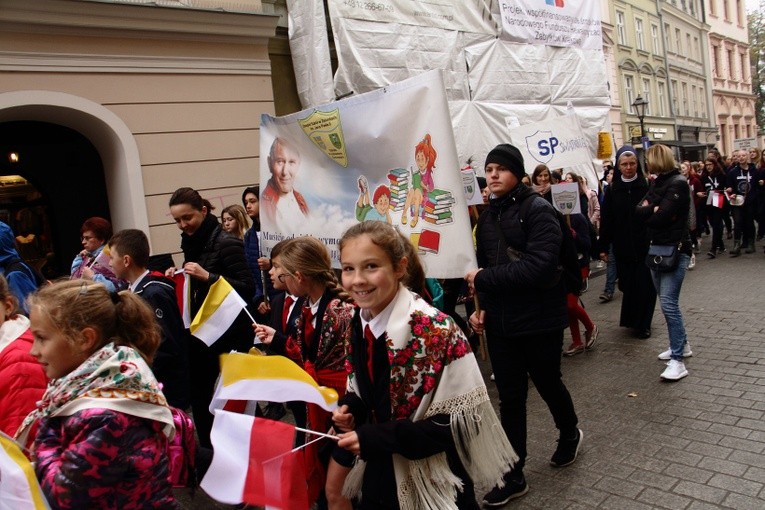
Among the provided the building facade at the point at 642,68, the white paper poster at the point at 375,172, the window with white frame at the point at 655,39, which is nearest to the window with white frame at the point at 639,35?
the building facade at the point at 642,68

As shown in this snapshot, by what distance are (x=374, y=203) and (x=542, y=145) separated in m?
3.99

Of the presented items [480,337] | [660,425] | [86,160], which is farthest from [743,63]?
[660,425]

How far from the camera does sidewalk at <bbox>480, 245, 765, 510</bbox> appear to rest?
3359 mm

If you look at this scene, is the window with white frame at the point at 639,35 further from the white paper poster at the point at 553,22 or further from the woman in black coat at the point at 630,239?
the woman in black coat at the point at 630,239

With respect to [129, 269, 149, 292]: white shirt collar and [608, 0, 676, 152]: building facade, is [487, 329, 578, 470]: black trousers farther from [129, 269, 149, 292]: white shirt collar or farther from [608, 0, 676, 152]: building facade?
[608, 0, 676, 152]: building facade

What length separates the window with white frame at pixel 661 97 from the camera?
33.9 meters

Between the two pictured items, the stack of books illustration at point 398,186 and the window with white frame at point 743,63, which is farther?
the window with white frame at point 743,63

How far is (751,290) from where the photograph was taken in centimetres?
828

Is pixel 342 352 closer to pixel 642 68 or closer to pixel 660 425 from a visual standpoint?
pixel 660 425

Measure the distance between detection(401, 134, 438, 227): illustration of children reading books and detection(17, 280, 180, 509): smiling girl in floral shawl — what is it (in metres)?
2.31

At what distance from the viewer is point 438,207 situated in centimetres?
398

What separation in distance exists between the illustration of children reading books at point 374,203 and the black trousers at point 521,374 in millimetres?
1337

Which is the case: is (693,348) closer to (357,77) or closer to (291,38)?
(357,77)

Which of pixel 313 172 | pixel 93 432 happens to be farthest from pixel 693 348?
pixel 93 432
